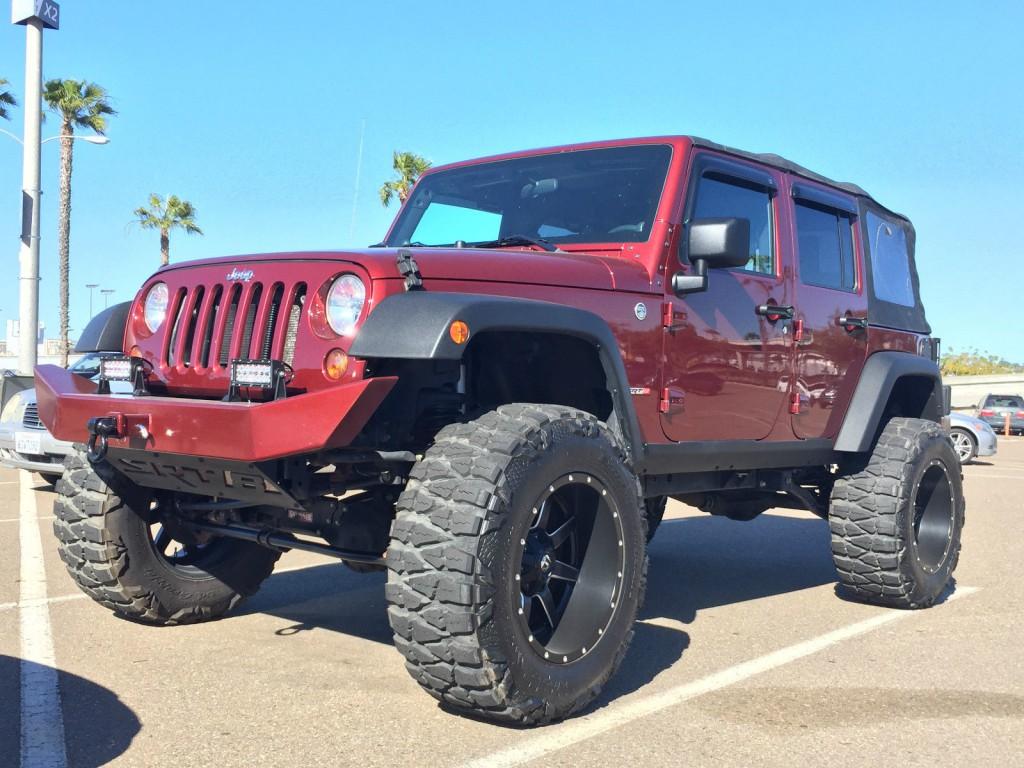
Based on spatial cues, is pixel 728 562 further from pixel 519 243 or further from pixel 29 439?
pixel 29 439

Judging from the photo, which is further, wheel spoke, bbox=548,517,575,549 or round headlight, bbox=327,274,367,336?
wheel spoke, bbox=548,517,575,549

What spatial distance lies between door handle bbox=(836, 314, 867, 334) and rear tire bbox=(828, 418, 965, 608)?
2.05ft

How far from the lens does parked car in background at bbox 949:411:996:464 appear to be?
18.9 m

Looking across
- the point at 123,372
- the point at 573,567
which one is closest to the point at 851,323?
the point at 573,567

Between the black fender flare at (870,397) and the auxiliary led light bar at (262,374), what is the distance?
3348 mm

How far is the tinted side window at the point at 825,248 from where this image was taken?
5.71 m

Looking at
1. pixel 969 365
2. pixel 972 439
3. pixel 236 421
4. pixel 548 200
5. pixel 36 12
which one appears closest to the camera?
pixel 236 421

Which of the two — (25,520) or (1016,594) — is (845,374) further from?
(25,520)

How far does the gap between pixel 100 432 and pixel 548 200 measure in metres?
2.35

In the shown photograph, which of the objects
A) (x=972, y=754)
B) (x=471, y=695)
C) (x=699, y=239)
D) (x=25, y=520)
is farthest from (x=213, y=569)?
(x=25, y=520)

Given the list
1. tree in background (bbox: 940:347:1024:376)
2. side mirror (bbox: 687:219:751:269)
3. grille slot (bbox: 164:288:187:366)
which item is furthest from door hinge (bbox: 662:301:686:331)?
tree in background (bbox: 940:347:1024:376)

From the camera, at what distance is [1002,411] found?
113 feet

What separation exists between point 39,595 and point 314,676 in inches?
86.9

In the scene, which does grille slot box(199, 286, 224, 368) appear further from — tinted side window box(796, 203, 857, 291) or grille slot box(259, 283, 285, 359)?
tinted side window box(796, 203, 857, 291)
